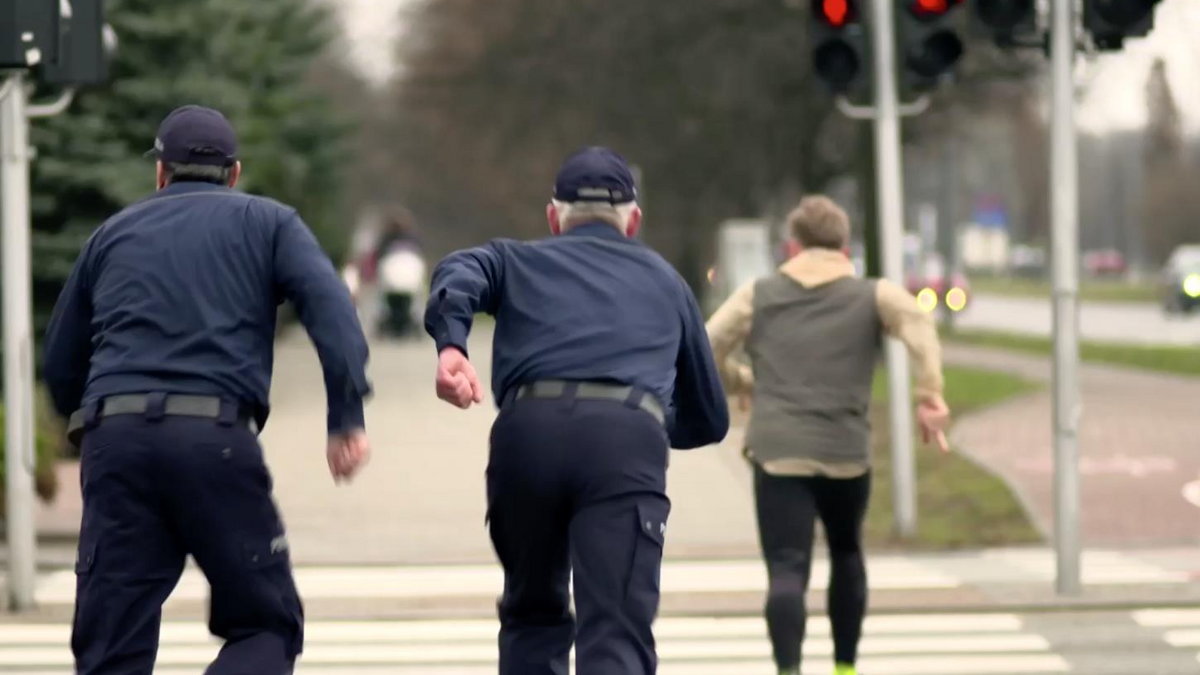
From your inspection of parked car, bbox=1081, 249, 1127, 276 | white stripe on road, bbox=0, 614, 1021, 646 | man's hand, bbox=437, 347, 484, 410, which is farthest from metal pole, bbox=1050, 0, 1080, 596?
parked car, bbox=1081, 249, 1127, 276

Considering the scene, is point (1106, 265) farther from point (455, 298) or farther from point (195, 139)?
point (455, 298)

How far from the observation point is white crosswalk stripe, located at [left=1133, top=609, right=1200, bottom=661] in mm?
10422

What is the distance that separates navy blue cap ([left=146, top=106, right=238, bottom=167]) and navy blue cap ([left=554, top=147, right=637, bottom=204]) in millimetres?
870

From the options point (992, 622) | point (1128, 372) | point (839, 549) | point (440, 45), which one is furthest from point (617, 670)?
point (440, 45)

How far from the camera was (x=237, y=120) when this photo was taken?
974 inches

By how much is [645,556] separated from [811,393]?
237cm

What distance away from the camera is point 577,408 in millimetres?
6418

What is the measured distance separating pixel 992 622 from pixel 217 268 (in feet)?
18.7

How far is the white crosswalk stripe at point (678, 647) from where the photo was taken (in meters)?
9.96

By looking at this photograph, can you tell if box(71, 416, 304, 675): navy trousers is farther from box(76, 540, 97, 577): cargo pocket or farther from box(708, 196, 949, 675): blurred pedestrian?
box(708, 196, 949, 675): blurred pedestrian

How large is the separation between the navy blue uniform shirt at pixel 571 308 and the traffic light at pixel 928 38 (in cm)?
715

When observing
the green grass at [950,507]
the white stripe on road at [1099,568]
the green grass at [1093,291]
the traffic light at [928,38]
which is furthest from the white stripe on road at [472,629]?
the green grass at [1093,291]

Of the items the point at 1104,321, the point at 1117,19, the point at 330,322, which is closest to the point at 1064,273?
the point at 1117,19

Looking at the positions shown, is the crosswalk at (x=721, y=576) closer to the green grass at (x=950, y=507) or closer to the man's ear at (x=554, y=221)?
the green grass at (x=950, y=507)
